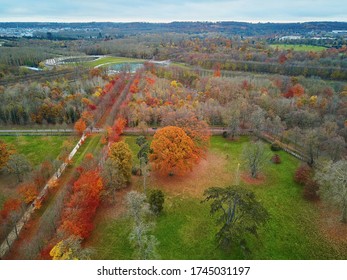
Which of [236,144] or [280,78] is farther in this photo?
[280,78]

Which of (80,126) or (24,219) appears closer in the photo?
(24,219)

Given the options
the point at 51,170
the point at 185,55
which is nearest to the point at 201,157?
the point at 51,170

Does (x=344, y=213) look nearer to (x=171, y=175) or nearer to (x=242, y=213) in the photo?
(x=242, y=213)

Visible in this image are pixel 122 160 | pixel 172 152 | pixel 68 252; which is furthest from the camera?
pixel 172 152

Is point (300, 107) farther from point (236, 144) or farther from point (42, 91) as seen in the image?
point (42, 91)

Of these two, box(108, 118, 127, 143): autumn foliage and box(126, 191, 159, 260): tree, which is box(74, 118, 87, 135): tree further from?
box(126, 191, 159, 260): tree

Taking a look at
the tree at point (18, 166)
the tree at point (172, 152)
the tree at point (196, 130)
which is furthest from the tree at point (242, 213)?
the tree at point (18, 166)

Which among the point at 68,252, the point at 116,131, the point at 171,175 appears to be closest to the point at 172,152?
the point at 171,175
